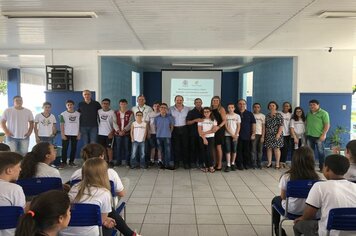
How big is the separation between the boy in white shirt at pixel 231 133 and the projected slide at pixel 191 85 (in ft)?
12.1

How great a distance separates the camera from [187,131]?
6910 millimetres

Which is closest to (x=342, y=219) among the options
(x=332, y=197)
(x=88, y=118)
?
(x=332, y=197)

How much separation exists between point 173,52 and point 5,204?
241 inches

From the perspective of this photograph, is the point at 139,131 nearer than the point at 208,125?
No

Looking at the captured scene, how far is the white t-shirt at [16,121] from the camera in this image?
639cm

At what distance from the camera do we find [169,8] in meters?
4.14

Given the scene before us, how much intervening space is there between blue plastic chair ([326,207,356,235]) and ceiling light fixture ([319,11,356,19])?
303 centimetres

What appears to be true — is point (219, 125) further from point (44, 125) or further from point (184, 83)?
point (184, 83)

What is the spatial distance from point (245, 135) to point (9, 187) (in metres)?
5.27

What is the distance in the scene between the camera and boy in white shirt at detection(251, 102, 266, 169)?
695 cm

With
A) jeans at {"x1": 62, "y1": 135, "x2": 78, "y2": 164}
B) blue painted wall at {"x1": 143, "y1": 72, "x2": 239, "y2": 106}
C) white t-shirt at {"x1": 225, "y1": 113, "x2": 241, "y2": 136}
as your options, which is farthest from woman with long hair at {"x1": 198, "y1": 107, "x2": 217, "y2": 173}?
blue painted wall at {"x1": 143, "y1": 72, "x2": 239, "y2": 106}

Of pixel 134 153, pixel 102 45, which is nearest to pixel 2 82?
pixel 102 45

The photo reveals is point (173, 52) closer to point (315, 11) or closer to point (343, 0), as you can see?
point (315, 11)

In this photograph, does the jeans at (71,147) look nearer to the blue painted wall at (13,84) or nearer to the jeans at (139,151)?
the jeans at (139,151)
